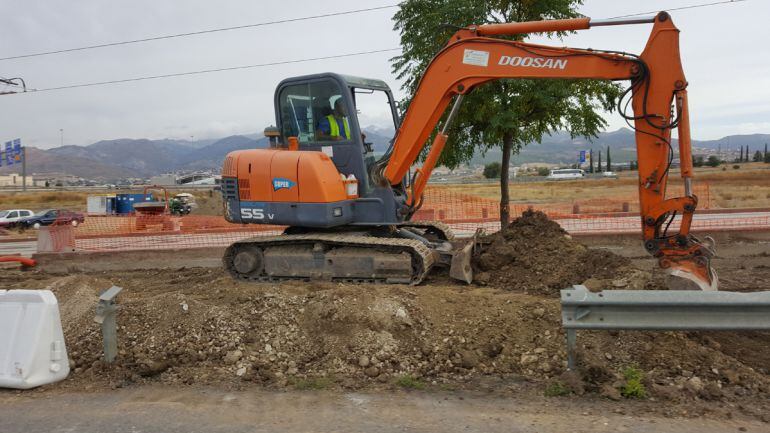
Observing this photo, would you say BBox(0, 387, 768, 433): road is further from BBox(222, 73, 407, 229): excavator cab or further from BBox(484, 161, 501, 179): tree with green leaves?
BBox(484, 161, 501, 179): tree with green leaves

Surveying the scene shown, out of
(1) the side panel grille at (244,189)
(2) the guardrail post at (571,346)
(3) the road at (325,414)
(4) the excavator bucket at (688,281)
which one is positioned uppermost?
(1) the side panel grille at (244,189)

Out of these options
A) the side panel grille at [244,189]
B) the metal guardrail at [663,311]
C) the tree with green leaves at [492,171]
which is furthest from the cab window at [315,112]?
the tree with green leaves at [492,171]

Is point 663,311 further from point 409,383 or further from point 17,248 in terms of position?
point 17,248

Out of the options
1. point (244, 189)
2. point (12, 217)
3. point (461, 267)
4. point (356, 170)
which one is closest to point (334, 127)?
point (356, 170)

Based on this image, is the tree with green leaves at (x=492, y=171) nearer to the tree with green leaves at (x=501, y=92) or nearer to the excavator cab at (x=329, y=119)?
the tree with green leaves at (x=501, y=92)

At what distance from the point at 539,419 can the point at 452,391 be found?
865 millimetres

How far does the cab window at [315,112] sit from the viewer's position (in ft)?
29.8

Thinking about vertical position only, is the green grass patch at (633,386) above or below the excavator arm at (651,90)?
below

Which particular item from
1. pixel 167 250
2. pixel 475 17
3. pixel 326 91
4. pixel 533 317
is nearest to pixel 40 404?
pixel 533 317

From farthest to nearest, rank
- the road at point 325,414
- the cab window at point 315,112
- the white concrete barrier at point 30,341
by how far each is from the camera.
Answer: the cab window at point 315,112, the white concrete barrier at point 30,341, the road at point 325,414

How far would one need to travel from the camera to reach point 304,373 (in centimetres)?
568

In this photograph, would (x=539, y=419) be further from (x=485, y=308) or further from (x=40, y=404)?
(x=40, y=404)

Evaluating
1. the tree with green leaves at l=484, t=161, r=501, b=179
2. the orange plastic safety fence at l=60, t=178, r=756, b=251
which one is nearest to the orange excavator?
the orange plastic safety fence at l=60, t=178, r=756, b=251

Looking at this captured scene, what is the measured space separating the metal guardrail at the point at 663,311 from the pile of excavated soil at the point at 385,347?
41cm
